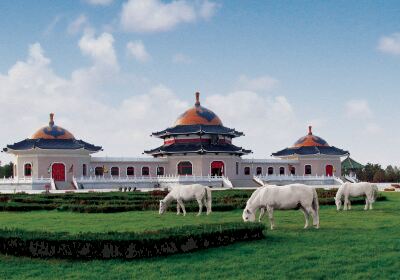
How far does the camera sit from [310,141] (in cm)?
7400

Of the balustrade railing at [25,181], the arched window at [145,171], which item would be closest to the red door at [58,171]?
the balustrade railing at [25,181]

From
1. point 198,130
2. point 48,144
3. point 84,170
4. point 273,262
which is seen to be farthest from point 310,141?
point 273,262

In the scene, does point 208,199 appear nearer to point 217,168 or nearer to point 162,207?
point 162,207

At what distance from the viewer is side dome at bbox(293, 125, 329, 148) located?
7375 cm

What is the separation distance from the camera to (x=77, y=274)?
421 inches

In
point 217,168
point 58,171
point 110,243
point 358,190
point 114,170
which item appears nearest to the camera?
point 110,243

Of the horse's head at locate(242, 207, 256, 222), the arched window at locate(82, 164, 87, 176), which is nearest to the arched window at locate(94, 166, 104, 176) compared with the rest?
A: the arched window at locate(82, 164, 87, 176)

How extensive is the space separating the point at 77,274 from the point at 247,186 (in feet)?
168

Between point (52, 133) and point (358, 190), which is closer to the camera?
point (358, 190)

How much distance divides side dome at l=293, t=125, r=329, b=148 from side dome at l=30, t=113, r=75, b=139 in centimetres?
3254

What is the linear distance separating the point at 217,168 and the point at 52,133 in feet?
67.2

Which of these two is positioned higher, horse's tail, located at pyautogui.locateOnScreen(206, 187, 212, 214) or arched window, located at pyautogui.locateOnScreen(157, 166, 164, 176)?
arched window, located at pyautogui.locateOnScreen(157, 166, 164, 176)

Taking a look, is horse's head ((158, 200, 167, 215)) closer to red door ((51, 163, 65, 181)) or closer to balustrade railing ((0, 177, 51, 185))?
balustrade railing ((0, 177, 51, 185))

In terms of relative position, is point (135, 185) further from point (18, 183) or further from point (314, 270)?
point (314, 270)
